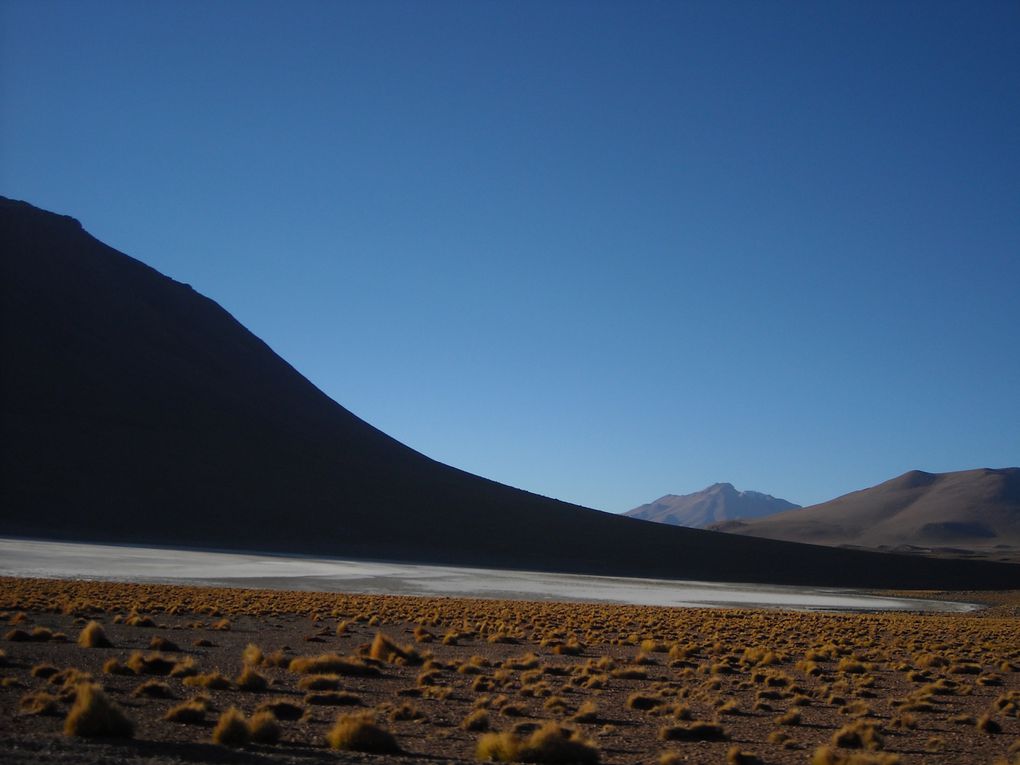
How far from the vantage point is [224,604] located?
32969 millimetres

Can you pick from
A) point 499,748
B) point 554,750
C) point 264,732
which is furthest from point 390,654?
point 554,750

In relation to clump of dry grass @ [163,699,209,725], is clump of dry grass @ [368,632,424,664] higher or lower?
higher

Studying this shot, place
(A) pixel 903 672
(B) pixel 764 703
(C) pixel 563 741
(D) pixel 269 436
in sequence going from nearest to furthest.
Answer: (C) pixel 563 741 < (B) pixel 764 703 < (A) pixel 903 672 < (D) pixel 269 436

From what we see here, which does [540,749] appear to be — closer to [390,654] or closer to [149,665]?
[149,665]

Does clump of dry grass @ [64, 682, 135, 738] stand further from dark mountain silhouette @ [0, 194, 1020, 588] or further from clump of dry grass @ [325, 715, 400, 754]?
dark mountain silhouette @ [0, 194, 1020, 588]

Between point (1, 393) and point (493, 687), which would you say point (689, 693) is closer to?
point (493, 687)

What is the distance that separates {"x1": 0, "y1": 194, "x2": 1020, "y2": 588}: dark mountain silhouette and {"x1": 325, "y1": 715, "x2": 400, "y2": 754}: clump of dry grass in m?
72.3

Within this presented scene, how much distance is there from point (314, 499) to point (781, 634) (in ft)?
231

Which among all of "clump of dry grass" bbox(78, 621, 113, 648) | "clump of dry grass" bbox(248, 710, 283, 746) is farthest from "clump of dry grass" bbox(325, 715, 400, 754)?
"clump of dry grass" bbox(78, 621, 113, 648)

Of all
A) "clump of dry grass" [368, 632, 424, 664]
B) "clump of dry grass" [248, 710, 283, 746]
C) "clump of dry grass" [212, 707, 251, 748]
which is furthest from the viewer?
"clump of dry grass" [368, 632, 424, 664]

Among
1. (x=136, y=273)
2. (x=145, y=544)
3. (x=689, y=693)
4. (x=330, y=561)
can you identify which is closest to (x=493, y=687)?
(x=689, y=693)

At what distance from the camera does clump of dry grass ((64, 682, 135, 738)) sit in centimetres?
1060

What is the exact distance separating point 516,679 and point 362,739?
760cm

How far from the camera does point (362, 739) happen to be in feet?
A: 35.8
